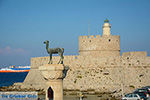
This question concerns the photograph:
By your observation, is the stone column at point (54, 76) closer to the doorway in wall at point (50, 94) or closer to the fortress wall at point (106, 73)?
the doorway in wall at point (50, 94)

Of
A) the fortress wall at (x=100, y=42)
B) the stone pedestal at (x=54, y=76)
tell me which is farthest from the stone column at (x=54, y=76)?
the fortress wall at (x=100, y=42)

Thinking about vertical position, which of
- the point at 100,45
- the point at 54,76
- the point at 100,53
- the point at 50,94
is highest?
the point at 100,45

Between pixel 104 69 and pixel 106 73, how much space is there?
2.09ft

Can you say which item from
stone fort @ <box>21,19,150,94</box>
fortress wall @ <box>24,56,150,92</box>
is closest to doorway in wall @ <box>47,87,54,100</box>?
stone fort @ <box>21,19,150,94</box>

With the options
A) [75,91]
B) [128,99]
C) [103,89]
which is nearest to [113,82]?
[103,89]

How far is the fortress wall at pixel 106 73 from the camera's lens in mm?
38500

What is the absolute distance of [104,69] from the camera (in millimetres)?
40094

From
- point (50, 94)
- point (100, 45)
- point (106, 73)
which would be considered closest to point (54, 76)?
point (50, 94)

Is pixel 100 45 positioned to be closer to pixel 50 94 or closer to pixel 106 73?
pixel 106 73

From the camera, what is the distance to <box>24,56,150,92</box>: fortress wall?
38.5 meters

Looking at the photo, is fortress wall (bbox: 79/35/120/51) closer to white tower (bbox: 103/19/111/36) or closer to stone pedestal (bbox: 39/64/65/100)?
white tower (bbox: 103/19/111/36)

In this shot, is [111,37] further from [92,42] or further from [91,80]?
[91,80]

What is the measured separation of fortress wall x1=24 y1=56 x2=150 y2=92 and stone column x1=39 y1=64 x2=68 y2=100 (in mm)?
23388

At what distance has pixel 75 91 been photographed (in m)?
38.4
